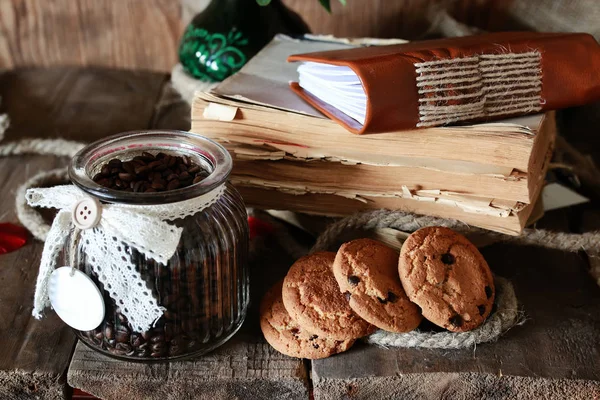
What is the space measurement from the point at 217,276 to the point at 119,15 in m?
0.96

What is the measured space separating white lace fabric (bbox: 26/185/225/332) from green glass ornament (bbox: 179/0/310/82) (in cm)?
59

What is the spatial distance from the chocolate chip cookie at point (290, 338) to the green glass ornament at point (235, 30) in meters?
0.62

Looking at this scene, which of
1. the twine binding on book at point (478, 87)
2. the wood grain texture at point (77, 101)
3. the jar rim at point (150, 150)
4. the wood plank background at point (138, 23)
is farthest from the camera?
the wood plank background at point (138, 23)

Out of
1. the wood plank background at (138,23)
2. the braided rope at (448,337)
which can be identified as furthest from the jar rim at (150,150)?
the wood plank background at (138,23)

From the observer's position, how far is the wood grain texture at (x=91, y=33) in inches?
57.6

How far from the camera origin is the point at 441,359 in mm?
722

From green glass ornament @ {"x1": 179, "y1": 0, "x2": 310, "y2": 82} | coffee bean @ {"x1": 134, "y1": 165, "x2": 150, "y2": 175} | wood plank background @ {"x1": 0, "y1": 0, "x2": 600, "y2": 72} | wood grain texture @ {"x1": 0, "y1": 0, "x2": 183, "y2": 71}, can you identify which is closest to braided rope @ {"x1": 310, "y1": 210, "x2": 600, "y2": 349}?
coffee bean @ {"x1": 134, "y1": 165, "x2": 150, "y2": 175}

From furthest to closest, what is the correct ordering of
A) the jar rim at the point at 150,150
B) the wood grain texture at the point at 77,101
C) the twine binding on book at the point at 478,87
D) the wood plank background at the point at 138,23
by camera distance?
the wood plank background at the point at 138,23
the wood grain texture at the point at 77,101
the twine binding on book at the point at 478,87
the jar rim at the point at 150,150

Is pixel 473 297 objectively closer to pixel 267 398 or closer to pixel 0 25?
pixel 267 398

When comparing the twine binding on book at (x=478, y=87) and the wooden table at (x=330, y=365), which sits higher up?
the twine binding on book at (x=478, y=87)

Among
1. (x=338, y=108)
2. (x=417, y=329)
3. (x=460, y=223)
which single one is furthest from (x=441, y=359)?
(x=338, y=108)

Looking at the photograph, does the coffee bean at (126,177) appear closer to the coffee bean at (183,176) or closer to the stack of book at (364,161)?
the coffee bean at (183,176)

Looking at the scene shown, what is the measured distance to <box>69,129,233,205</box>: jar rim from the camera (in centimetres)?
66

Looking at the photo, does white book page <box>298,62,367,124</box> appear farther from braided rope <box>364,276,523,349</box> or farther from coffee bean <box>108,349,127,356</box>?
coffee bean <box>108,349,127,356</box>
